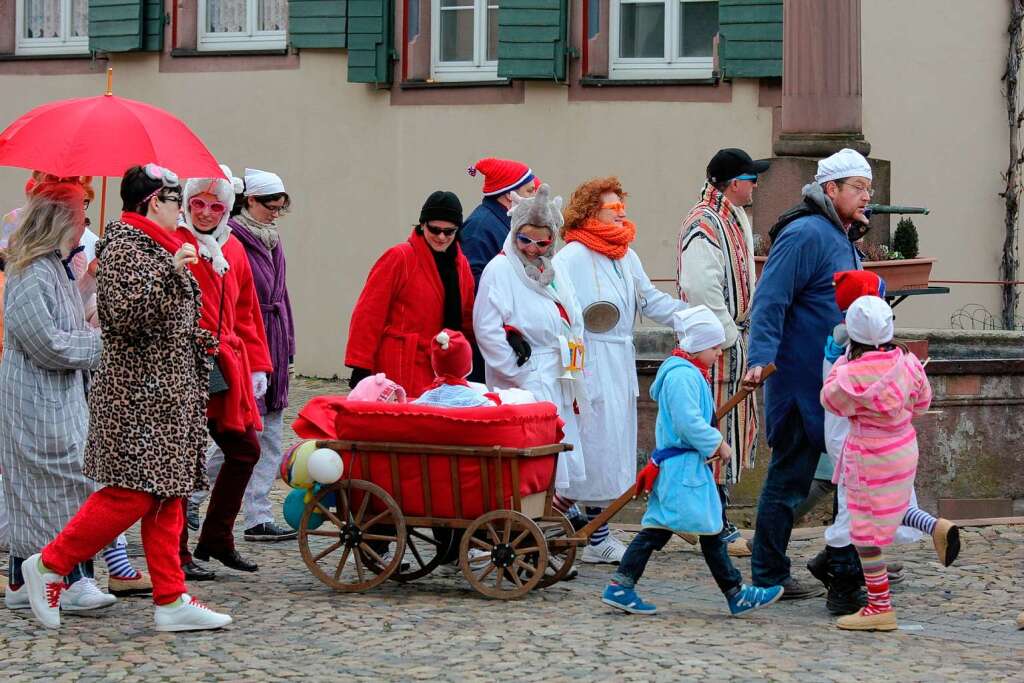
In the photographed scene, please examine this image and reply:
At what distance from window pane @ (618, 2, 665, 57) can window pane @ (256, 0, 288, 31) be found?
11.1ft

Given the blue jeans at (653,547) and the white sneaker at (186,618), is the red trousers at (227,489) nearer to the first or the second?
the white sneaker at (186,618)

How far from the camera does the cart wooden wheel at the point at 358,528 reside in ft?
24.4

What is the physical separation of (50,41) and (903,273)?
34.4 ft

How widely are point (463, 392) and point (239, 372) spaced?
3.23 ft

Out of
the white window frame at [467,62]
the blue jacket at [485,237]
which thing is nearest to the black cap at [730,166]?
the blue jacket at [485,237]

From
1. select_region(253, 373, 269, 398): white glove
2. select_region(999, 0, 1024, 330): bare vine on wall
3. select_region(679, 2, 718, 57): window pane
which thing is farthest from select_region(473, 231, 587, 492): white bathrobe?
select_region(679, 2, 718, 57): window pane

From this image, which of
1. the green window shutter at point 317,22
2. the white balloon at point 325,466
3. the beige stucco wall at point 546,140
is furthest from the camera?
the green window shutter at point 317,22

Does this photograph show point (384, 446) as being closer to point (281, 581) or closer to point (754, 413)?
point (281, 581)

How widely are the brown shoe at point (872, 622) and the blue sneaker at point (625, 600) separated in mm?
749

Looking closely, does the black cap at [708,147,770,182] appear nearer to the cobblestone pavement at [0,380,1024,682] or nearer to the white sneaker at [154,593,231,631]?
the cobblestone pavement at [0,380,1024,682]

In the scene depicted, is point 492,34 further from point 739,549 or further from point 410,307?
point 739,549

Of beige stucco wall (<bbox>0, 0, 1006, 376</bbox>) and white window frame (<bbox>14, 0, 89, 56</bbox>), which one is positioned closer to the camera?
beige stucco wall (<bbox>0, 0, 1006, 376</bbox>)

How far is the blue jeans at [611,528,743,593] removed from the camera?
7082 millimetres

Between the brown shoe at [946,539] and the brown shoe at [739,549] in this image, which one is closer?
the brown shoe at [946,539]
